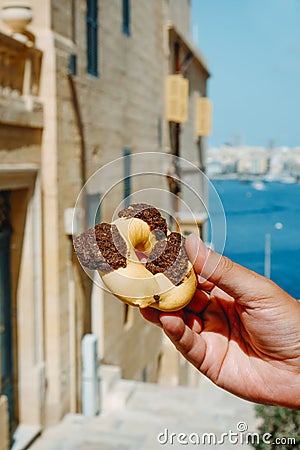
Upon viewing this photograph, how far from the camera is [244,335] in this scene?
331 centimetres

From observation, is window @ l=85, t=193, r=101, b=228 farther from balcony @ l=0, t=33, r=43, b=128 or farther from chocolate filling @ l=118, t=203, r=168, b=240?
balcony @ l=0, t=33, r=43, b=128

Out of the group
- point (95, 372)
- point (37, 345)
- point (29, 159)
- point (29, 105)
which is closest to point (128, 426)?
point (95, 372)

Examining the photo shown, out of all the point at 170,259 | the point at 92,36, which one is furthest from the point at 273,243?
the point at 170,259

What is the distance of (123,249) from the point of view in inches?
89.0

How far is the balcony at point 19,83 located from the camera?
25.3 ft

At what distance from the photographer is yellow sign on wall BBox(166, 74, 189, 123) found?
17000 mm

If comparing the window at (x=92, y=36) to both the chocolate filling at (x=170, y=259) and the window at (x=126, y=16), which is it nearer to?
the window at (x=126, y=16)

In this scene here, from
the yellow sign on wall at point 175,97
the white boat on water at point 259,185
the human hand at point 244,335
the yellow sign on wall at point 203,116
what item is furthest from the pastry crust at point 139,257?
the white boat on water at point 259,185

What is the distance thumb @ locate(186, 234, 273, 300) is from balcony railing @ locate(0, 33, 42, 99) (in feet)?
18.5

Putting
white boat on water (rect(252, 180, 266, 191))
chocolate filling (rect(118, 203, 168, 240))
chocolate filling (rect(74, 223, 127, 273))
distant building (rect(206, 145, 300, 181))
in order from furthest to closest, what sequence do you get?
white boat on water (rect(252, 180, 266, 191)) < distant building (rect(206, 145, 300, 181)) < chocolate filling (rect(118, 203, 168, 240)) < chocolate filling (rect(74, 223, 127, 273))

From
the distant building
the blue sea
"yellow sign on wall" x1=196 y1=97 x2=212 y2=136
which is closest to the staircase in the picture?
the blue sea

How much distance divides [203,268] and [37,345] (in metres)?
6.96

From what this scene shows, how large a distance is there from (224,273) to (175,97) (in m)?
15.1

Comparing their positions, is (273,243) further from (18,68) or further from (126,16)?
(18,68)
